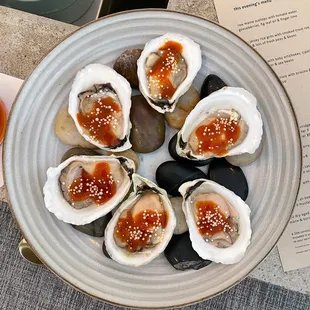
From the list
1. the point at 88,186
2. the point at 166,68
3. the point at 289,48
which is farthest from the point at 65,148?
the point at 289,48

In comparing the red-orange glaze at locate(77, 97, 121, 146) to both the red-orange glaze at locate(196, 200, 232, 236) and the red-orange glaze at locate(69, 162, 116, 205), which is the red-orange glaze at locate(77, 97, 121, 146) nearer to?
the red-orange glaze at locate(69, 162, 116, 205)

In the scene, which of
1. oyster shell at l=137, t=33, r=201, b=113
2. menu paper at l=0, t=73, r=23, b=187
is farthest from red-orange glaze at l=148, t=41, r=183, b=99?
menu paper at l=0, t=73, r=23, b=187

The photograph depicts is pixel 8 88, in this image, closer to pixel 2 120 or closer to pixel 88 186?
pixel 2 120

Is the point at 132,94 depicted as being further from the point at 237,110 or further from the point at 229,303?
the point at 229,303

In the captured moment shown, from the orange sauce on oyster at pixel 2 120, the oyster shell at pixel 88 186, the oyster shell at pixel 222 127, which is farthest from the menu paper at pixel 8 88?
the oyster shell at pixel 222 127

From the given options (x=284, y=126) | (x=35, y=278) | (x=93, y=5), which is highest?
(x=284, y=126)

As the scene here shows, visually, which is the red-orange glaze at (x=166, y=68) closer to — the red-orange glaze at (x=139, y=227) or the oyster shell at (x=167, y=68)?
the oyster shell at (x=167, y=68)

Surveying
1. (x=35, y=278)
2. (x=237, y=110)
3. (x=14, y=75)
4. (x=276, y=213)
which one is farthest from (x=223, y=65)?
(x=35, y=278)
